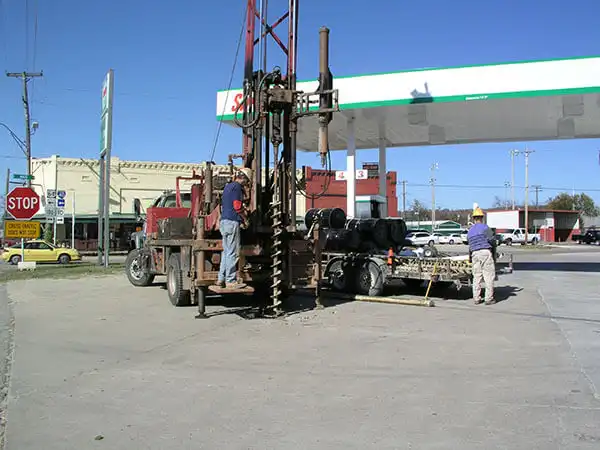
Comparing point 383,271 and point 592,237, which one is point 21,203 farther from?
point 592,237

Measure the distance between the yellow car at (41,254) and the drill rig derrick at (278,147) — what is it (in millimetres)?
23186

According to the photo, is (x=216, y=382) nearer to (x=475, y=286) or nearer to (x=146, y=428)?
(x=146, y=428)

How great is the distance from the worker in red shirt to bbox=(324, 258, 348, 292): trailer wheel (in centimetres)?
439

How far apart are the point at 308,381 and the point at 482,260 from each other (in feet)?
21.0

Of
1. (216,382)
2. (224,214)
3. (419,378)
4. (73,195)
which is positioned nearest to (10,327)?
(224,214)

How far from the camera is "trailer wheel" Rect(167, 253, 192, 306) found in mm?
10797

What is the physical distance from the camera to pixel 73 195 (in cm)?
4175

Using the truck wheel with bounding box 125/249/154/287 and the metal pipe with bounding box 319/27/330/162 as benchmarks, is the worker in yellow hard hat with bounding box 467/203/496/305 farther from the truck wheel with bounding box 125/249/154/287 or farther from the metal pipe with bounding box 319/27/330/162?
the truck wheel with bounding box 125/249/154/287

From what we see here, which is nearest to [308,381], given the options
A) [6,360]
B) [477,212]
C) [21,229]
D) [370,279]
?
[6,360]

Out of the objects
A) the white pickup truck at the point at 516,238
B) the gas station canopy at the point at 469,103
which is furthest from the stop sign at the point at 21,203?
the white pickup truck at the point at 516,238

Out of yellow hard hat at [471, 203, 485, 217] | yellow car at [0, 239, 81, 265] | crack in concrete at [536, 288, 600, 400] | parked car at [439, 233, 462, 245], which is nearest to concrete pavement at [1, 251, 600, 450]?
crack in concrete at [536, 288, 600, 400]

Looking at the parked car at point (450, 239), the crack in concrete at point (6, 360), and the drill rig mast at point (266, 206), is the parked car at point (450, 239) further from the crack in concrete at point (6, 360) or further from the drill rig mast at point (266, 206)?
the crack in concrete at point (6, 360)

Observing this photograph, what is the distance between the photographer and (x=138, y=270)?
608 inches

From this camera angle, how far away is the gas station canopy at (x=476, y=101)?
16062 mm
